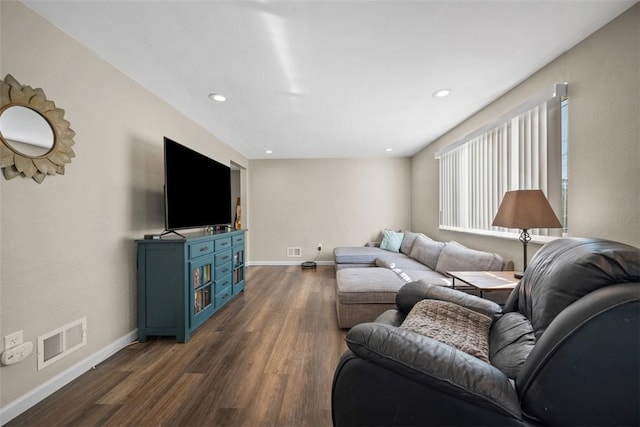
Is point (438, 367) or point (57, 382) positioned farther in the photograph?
point (57, 382)

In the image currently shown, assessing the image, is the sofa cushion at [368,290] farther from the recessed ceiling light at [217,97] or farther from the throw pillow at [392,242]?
the recessed ceiling light at [217,97]

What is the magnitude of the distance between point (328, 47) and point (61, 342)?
2.75 meters

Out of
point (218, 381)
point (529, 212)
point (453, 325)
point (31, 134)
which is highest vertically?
point (31, 134)

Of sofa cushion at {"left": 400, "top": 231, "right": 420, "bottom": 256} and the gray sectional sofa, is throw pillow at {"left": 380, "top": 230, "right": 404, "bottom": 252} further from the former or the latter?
the gray sectional sofa

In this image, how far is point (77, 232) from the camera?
65.8 inches

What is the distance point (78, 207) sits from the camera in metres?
1.68

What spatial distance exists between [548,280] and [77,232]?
2781 mm

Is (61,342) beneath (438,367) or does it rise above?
beneath

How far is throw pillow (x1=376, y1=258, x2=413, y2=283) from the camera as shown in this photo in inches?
103

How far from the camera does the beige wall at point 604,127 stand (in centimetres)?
141

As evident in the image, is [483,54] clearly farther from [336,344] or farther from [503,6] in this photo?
[336,344]

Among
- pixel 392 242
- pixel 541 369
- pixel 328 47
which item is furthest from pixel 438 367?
A: pixel 392 242

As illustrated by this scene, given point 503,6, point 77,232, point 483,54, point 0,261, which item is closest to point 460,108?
point 483,54

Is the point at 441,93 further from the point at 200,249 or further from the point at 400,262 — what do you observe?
the point at 200,249
